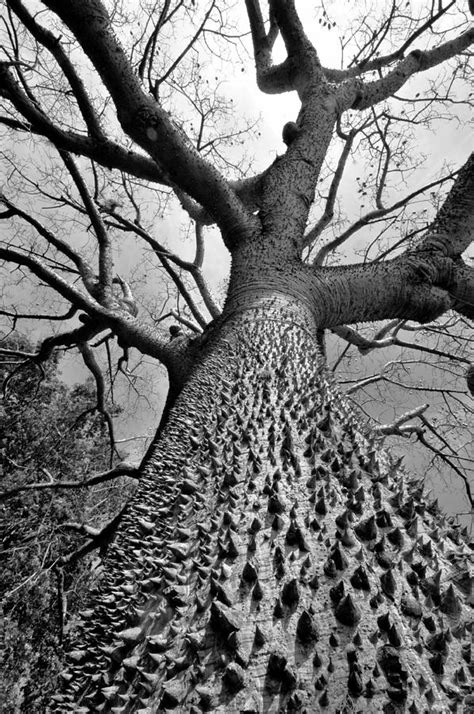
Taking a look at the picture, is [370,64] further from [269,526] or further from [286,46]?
[269,526]

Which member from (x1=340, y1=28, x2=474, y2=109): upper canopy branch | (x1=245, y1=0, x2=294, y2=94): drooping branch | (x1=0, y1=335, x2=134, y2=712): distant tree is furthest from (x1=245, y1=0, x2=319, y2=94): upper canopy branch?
(x1=0, y1=335, x2=134, y2=712): distant tree

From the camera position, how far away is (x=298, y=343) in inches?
69.2

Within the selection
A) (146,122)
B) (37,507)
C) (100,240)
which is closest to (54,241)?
(100,240)

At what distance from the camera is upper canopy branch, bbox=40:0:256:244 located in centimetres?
223

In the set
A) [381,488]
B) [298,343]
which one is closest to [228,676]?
[381,488]

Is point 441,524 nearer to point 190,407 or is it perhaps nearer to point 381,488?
point 381,488

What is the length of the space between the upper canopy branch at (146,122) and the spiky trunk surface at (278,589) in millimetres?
1844

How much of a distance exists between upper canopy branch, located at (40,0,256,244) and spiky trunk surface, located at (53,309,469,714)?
6.05ft

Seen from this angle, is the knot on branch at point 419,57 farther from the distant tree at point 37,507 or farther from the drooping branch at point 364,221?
the distant tree at point 37,507

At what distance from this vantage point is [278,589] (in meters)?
0.72

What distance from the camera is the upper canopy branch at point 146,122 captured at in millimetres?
2232

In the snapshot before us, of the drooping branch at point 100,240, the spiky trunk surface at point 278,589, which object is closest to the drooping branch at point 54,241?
the drooping branch at point 100,240

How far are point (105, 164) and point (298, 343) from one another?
2.11 meters

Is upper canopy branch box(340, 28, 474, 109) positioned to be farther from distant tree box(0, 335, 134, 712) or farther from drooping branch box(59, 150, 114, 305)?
distant tree box(0, 335, 134, 712)
